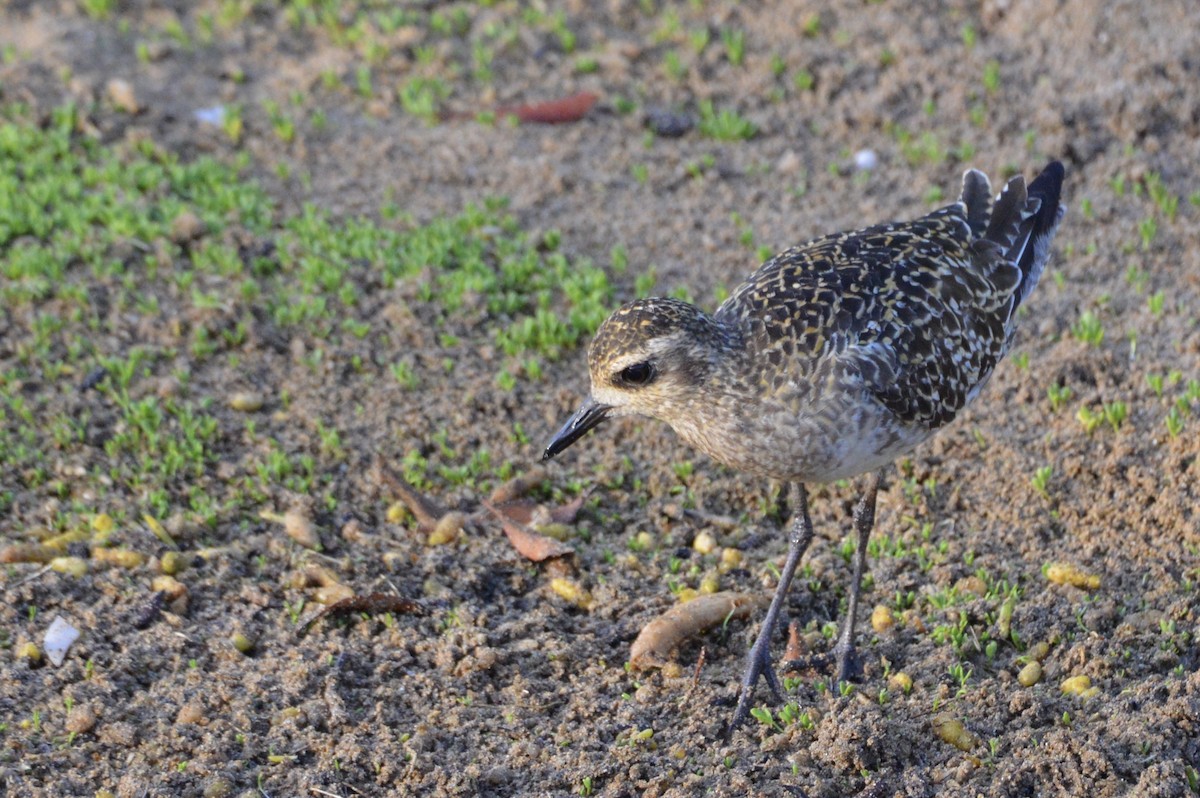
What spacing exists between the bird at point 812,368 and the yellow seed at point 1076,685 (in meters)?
0.81

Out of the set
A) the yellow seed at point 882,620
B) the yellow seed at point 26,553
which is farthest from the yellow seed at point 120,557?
the yellow seed at point 882,620

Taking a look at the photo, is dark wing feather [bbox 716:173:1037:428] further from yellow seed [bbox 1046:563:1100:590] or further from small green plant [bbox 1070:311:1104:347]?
small green plant [bbox 1070:311:1104:347]

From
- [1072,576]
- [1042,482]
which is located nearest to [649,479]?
[1042,482]

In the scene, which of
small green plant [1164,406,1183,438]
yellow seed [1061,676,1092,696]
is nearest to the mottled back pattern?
small green plant [1164,406,1183,438]

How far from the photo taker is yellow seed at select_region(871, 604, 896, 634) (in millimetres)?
6035

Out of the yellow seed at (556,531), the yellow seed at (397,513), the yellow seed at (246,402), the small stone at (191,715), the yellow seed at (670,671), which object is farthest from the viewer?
the yellow seed at (246,402)

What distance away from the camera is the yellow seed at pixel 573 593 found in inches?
246

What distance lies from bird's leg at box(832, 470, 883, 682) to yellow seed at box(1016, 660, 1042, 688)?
62 cm

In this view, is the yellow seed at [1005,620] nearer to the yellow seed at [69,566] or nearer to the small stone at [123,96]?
the yellow seed at [69,566]

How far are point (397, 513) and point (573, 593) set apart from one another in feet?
3.24

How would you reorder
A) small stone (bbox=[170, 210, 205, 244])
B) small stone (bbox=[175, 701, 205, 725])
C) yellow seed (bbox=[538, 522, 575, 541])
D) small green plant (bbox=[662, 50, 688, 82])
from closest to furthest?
1. small stone (bbox=[175, 701, 205, 725])
2. yellow seed (bbox=[538, 522, 575, 541])
3. small stone (bbox=[170, 210, 205, 244])
4. small green plant (bbox=[662, 50, 688, 82])

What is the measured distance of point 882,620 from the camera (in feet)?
19.8

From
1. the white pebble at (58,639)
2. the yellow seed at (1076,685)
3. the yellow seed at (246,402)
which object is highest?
the yellow seed at (246,402)

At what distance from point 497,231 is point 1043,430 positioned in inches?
134
